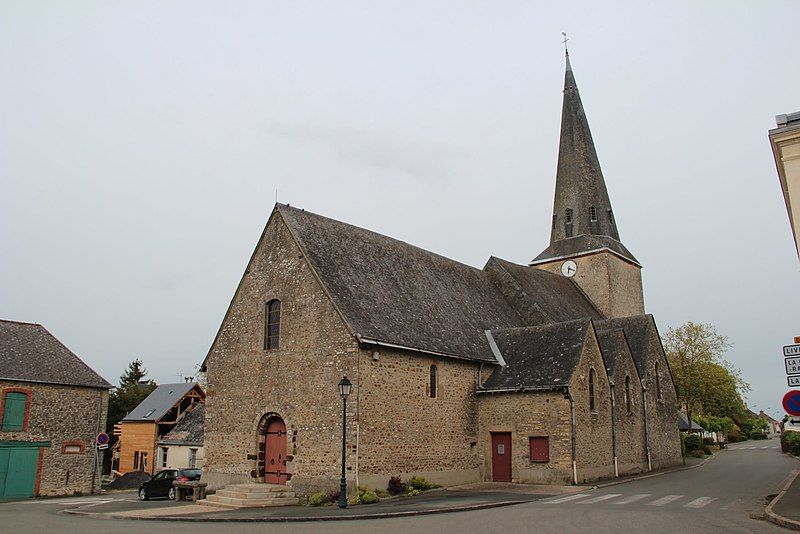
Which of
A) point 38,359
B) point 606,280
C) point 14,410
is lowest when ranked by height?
point 14,410

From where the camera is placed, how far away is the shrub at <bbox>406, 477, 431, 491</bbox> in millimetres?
19875

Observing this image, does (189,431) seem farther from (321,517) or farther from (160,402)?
(321,517)

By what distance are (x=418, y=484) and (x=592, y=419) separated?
705cm

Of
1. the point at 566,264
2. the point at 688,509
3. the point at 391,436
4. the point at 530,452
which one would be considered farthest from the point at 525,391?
the point at 566,264

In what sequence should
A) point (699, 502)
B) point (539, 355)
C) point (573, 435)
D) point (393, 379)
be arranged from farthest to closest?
point (539, 355), point (573, 435), point (393, 379), point (699, 502)

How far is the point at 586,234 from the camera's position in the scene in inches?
1487

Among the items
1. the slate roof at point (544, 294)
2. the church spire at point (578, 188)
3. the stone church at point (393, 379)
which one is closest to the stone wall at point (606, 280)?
the slate roof at point (544, 294)

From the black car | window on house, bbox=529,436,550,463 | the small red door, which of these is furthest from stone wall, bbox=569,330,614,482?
the black car

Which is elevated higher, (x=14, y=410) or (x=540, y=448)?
(x=14, y=410)

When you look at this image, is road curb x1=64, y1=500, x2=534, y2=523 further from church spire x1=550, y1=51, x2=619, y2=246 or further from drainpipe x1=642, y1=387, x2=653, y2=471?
church spire x1=550, y1=51, x2=619, y2=246

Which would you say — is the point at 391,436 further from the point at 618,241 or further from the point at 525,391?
the point at 618,241

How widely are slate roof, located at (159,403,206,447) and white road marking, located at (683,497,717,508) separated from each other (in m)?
28.6

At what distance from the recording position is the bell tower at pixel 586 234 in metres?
36.7

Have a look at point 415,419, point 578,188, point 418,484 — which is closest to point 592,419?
point 415,419
